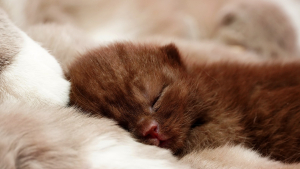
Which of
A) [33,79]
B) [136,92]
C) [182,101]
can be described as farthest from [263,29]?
[33,79]

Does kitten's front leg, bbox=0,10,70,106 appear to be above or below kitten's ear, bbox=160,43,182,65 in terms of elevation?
below

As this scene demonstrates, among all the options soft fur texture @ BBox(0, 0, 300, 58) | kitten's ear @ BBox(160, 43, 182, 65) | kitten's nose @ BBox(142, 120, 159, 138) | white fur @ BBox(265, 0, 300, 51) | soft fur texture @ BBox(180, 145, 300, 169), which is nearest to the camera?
soft fur texture @ BBox(180, 145, 300, 169)

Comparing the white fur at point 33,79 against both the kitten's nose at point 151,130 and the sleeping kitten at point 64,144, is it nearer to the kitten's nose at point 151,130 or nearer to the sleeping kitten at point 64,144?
the sleeping kitten at point 64,144

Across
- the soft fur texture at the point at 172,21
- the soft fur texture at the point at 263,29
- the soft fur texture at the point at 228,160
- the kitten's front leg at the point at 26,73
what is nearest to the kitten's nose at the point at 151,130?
the soft fur texture at the point at 228,160

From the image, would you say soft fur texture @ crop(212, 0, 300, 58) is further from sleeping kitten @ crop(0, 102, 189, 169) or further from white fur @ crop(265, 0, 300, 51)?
sleeping kitten @ crop(0, 102, 189, 169)

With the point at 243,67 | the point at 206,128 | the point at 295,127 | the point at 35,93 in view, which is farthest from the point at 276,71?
the point at 35,93

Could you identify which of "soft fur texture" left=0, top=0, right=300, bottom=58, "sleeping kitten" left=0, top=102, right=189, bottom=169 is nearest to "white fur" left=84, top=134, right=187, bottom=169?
"sleeping kitten" left=0, top=102, right=189, bottom=169

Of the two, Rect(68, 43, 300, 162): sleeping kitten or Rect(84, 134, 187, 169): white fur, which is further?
Rect(68, 43, 300, 162): sleeping kitten

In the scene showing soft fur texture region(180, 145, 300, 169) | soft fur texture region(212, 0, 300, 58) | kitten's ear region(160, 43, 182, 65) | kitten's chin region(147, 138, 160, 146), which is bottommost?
soft fur texture region(180, 145, 300, 169)
